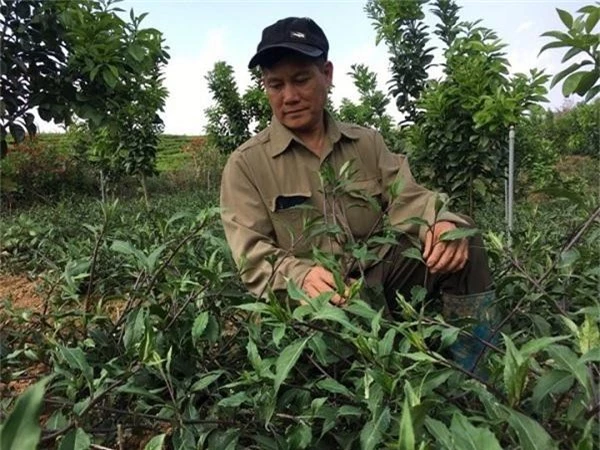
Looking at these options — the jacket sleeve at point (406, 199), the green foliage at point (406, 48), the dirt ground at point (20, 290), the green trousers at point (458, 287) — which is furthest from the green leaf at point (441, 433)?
the green foliage at point (406, 48)

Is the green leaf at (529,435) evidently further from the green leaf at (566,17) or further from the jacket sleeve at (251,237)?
the green leaf at (566,17)

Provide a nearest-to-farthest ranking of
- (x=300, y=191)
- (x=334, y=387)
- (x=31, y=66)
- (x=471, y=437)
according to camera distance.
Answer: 1. (x=471, y=437)
2. (x=334, y=387)
3. (x=300, y=191)
4. (x=31, y=66)

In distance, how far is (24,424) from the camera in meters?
0.42

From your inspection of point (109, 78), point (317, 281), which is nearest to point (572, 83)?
point (317, 281)

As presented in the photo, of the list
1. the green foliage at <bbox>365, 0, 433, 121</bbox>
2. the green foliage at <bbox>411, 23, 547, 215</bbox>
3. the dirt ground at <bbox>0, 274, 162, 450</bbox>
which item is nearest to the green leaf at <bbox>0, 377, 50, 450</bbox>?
the dirt ground at <bbox>0, 274, 162, 450</bbox>

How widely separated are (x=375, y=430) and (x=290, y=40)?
1258mm

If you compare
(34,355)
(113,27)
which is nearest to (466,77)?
(113,27)

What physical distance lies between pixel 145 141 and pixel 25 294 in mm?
5927

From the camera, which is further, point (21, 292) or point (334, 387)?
point (21, 292)

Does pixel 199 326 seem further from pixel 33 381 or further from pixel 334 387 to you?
pixel 33 381

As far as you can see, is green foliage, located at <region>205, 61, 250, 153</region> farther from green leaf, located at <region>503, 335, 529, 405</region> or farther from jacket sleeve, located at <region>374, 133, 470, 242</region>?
green leaf, located at <region>503, 335, 529, 405</region>

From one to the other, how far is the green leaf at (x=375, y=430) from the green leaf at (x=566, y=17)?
781 mm

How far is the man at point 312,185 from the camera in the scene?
160cm

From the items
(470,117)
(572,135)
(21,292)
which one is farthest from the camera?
(572,135)
